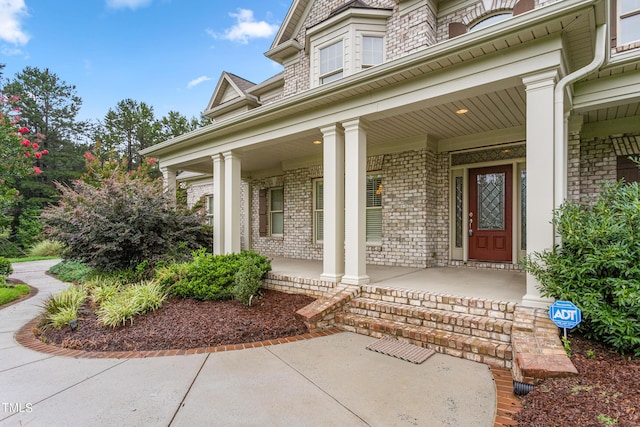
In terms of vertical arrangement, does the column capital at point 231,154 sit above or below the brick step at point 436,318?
above

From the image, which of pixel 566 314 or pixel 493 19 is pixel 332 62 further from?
pixel 566 314

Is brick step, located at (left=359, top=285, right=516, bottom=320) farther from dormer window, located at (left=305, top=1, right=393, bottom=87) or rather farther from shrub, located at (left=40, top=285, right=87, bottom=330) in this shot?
dormer window, located at (left=305, top=1, right=393, bottom=87)

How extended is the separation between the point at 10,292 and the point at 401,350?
716cm

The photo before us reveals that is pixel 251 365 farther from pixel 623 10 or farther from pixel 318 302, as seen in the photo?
pixel 623 10

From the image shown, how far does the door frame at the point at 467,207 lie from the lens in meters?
5.93

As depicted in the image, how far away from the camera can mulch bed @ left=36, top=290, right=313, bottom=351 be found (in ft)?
12.4

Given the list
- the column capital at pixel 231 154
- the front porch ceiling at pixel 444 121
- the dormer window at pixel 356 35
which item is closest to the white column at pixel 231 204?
the column capital at pixel 231 154

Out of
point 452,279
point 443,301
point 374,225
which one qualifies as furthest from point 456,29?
point 443,301

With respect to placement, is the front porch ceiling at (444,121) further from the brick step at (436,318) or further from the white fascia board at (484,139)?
the brick step at (436,318)

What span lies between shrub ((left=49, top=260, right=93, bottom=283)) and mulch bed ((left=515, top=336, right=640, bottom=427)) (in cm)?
876

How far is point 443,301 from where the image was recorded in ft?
12.8

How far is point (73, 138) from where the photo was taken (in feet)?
78.5

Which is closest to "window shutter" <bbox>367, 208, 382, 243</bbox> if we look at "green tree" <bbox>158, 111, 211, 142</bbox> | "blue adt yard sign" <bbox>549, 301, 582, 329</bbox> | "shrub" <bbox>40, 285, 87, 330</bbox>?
"blue adt yard sign" <bbox>549, 301, 582, 329</bbox>

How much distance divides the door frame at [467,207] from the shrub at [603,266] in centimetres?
278
